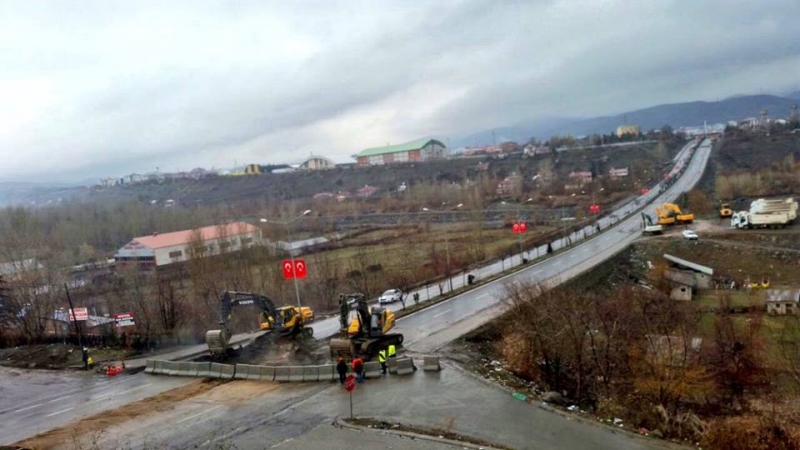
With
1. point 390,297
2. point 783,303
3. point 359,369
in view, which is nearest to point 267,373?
point 359,369

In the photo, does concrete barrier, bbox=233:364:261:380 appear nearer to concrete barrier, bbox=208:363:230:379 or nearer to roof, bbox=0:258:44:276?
concrete barrier, bbox=208:363:230:379

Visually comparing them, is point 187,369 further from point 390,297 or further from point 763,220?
point 763,220

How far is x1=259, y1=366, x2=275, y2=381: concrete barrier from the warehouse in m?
30.1

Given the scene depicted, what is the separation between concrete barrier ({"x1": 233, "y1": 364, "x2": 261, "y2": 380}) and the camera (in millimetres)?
25359

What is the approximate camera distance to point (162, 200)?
572ft

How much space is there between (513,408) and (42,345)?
103 feet

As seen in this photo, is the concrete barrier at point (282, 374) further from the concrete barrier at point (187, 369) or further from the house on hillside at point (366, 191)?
the house on hillside at point (366, 191)

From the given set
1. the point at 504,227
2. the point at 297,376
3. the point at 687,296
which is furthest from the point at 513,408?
the point at 504,227

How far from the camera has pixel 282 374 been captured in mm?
24766

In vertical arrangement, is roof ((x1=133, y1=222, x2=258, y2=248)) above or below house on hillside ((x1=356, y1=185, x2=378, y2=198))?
below

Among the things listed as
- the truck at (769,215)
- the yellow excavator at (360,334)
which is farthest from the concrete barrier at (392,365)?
the truck at (769,215)

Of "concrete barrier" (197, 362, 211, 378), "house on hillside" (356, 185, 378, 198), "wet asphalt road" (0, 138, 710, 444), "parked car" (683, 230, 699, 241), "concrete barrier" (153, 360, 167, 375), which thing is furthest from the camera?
"house on hillside" (356, 185, 378, 198)

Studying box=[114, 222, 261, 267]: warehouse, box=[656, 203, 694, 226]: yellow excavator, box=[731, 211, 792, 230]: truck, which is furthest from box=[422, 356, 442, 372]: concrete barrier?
box=[656, 203, 694, 226]: yellow excavator

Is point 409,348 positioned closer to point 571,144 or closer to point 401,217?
point 401,217
